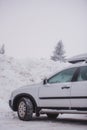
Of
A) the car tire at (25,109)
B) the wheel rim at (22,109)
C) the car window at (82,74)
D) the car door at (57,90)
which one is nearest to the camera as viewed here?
the car window at (82,74)

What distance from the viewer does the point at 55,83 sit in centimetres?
949

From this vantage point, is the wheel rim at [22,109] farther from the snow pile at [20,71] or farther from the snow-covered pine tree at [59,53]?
the snow-covered pine tree at [59,53]

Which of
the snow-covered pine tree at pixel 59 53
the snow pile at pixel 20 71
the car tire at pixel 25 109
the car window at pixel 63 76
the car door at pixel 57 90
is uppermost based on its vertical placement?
the snow-covered pine tree at pixel 59 53

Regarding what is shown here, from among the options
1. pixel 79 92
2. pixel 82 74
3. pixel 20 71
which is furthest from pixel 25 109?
pixel 20 71

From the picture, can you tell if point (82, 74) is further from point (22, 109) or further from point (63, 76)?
point (22, 109)

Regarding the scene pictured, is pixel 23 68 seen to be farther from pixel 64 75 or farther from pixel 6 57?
pixel 64 75

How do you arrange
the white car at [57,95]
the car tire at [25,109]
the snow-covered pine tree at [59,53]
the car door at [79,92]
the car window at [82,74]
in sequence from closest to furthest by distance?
the car door at [79,92]
the white car at [57,95]
the car window at [82,74]
the car tire at [25,109]
the snow-covered pine tree at [59,53]

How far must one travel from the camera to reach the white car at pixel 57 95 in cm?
866

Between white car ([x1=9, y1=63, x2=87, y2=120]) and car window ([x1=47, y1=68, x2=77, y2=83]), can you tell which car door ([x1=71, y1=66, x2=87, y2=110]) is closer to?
white car ([x1=9, y1=63, x2=87, y2=120])

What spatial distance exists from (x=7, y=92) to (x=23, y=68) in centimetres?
474

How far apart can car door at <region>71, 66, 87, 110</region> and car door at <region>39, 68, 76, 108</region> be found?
0.18 metres

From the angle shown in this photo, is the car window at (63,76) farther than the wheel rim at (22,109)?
No

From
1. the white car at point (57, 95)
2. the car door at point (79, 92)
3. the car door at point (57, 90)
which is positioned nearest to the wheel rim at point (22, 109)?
the white car at point (57, 95)

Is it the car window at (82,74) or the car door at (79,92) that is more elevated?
the car window at (82,74)
